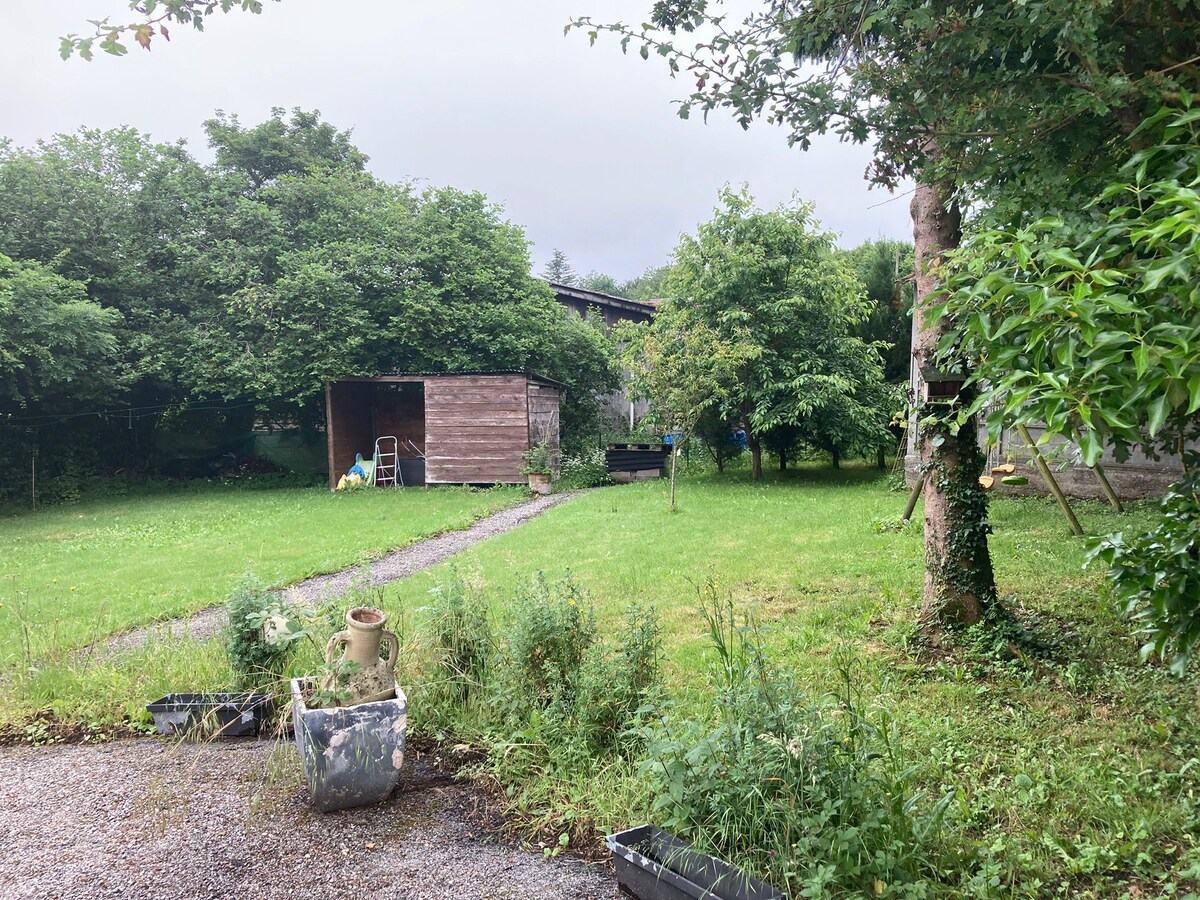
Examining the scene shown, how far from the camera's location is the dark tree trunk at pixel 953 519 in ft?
14.5

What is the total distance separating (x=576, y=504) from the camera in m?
13.3

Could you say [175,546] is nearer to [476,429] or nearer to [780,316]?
[476,429]

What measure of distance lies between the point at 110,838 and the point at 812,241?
15151 millimetres

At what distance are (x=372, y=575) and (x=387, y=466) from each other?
11.5 meters

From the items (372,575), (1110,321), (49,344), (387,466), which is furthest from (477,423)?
(1110,321)

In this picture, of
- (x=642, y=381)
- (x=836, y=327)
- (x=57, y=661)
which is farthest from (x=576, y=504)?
(x=57, y=661)

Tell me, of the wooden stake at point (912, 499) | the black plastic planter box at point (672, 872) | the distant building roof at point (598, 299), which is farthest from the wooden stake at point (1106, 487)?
the distant building roof at point (598, 299)

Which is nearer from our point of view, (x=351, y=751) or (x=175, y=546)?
(x=351, y=751)

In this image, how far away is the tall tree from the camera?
7.48ft

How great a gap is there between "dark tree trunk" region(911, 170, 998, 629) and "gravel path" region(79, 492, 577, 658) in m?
3.90

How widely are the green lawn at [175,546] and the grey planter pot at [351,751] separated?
199 cm

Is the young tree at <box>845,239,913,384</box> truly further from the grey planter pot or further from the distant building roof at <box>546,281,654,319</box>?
the grey planter pot

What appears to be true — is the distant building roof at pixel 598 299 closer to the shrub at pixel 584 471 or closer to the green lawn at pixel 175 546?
the shrub at pixel 584 471

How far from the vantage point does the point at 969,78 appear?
270cm
